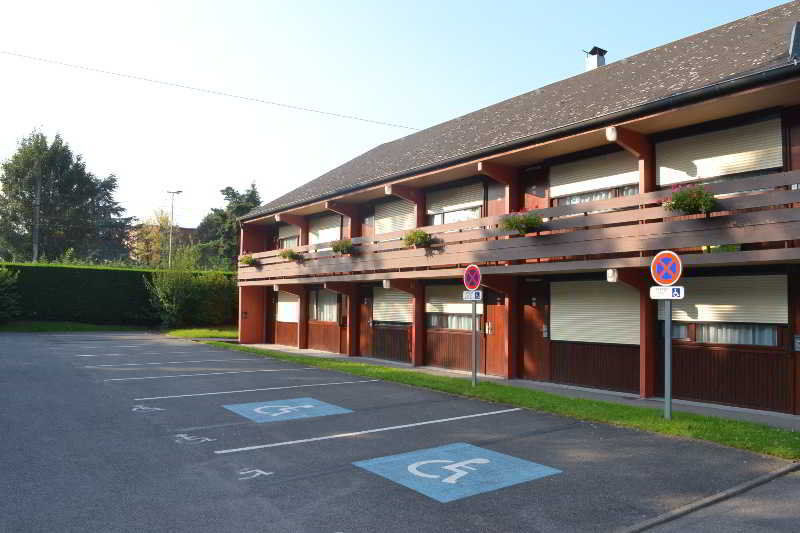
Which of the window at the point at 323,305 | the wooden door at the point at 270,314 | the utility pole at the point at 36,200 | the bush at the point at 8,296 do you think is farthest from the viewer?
the utility pole at the point at 36,200

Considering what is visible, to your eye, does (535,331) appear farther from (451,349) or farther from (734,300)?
(734,300)

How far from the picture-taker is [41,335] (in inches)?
1172

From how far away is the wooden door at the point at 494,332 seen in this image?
1619cm

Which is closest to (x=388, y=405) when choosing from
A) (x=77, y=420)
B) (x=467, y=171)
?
(x=77, y=420)

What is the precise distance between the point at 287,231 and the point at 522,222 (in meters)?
16.6

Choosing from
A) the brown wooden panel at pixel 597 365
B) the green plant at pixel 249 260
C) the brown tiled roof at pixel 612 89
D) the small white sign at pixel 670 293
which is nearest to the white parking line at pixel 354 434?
the small white sign at pixel 670 293

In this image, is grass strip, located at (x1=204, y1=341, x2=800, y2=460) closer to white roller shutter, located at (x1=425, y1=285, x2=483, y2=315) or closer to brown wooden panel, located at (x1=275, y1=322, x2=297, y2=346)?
white roller shutter, located at (x1=425, y1=285, x2=483, y2=315)

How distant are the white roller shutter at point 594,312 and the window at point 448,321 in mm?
3137

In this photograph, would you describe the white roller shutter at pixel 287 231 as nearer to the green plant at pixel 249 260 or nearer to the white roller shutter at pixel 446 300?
the green plant at pixel 249 260

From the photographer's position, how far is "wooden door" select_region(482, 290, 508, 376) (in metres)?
16.2

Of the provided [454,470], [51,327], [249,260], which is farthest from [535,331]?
[51,327]

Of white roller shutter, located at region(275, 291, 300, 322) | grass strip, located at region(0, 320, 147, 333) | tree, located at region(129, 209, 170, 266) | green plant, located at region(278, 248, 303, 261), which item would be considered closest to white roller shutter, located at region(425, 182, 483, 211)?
green plant, located at region(278, 248, 303, 261)

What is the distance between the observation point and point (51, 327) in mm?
32656

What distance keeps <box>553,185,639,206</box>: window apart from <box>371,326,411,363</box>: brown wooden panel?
7381 millimetres
